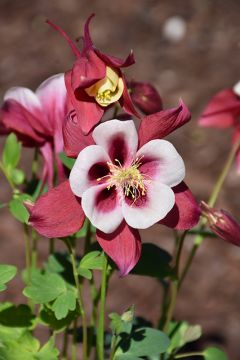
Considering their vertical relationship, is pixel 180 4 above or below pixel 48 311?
below

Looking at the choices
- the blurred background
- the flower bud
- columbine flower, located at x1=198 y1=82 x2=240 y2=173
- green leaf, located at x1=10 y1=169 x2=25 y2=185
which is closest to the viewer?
the flower bud

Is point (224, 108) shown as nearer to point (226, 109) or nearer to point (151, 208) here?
point (226, 109)

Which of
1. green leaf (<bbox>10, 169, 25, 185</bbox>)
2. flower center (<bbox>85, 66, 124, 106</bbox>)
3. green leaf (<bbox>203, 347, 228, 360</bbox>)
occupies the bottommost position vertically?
green leaf (<bbox>203, 347, 228, 360</bbox>)

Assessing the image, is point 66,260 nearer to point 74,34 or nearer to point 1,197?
point 1,197

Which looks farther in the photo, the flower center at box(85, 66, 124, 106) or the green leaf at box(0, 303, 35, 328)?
the green leaf at box(0, 303, 35, 328)

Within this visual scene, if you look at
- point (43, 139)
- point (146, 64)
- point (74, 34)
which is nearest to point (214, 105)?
point (43, 139)

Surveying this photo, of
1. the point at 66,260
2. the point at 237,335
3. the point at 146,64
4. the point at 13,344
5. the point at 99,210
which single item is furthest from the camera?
→ the point at 146,64

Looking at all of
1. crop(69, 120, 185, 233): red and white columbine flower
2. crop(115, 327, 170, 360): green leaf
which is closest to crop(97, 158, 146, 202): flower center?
crop(69, 120, 185, 233): red and white columbine flower

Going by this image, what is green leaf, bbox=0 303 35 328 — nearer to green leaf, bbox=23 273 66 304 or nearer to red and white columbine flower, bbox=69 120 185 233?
green leaf, bbox=23 273 66 304
